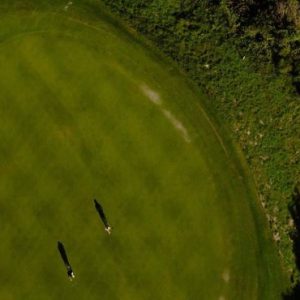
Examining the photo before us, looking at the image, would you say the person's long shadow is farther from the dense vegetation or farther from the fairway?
the fairway

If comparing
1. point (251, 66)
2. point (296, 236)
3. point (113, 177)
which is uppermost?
point (251, 66)

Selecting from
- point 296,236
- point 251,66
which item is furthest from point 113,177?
point 296,236

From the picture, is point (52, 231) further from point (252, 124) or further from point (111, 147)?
point (252, 124)

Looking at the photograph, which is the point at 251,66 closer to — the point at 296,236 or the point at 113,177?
the point at 296,236

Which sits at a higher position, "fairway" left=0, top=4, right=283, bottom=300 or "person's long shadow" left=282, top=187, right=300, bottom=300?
"fairway" left=0, top=4, right=283, bottom=300

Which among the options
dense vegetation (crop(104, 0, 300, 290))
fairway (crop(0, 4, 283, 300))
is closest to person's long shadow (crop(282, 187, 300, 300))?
dense vegetation (crop(104, 0, 300, 290))

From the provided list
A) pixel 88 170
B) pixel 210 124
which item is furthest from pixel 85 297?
pixel 210 124

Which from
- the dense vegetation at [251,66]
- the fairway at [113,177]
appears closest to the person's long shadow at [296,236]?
the dense vegetation at [251,66]
